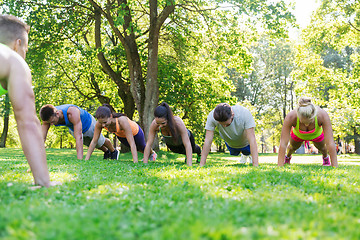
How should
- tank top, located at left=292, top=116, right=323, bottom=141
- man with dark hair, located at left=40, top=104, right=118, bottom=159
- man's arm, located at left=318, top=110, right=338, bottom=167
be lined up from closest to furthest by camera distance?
man's arm, located at left=318, top=110, right=338, bottom=167 → tank top, located at left=292, top=116, right=323, bottom=141 → man with dark hair, located at left=40, top=104, right=118, bottom=159

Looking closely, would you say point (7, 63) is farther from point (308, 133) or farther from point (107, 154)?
point (107, 154)

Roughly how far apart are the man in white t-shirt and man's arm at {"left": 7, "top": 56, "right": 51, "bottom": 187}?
4636mm

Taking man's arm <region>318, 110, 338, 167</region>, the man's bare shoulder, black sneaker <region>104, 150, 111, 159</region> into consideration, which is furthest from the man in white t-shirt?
black sneaker <region>104, 150, 111, 159</region>

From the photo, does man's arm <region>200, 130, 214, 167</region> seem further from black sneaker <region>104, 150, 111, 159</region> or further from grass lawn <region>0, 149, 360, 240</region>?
black sneaker <region>104, 150, 111, 159</region>

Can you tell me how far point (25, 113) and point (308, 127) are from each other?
295 inches

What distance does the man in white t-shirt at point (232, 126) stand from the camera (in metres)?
7.57

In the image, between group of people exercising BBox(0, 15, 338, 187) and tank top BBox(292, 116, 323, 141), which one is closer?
group of people exercising BBox(0, 15, 338, 187)

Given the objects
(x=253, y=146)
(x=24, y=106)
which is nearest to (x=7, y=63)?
(x=24, y=106)

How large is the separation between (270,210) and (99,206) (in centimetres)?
176

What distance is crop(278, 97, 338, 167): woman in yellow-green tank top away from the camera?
7887 millimetres

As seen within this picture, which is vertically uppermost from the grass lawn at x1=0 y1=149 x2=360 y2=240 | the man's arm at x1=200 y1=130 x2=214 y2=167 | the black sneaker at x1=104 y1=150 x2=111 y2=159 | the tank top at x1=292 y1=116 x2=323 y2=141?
the tank top at x1=292 y1=116 x2=323 y2=141

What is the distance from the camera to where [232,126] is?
28.0 ft

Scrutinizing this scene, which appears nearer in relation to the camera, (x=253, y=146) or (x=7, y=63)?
(x=7, y=63)

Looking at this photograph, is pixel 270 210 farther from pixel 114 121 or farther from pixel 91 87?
pixel 91 87
